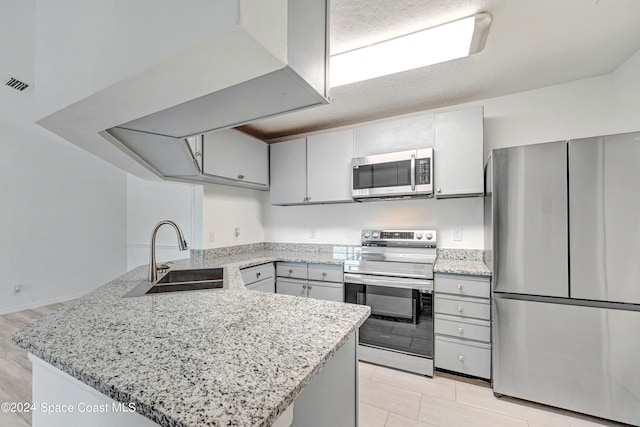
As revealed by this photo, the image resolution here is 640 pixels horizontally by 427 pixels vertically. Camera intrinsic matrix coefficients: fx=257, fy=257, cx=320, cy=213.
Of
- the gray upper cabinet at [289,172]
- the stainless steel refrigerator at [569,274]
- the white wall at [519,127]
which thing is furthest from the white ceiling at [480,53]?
the stainless steel refrigerator at [569,274]

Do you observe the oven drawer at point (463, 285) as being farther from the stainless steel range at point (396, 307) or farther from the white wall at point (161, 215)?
the white wall at point (161, 215)

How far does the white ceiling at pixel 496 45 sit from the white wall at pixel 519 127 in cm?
10

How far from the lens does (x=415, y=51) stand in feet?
5.47

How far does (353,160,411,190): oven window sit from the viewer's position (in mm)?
2322

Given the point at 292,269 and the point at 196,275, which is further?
the point at 292,269

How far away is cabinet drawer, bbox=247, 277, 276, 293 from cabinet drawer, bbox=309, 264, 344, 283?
0.45m

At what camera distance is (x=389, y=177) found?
7.81ft

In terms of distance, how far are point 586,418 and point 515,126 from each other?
2199 millimetres

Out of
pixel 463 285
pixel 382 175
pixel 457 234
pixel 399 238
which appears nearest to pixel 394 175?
pixel 382 175

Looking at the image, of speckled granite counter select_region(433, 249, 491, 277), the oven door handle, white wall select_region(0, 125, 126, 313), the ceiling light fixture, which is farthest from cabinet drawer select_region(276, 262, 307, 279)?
white wall select_region(0, 125, 126, 313)

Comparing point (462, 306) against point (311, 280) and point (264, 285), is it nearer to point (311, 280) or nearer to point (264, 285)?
point (311, 280)

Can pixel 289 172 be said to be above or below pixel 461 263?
above

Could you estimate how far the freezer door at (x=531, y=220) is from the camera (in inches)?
64.8

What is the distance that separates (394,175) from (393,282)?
37.5 inches
